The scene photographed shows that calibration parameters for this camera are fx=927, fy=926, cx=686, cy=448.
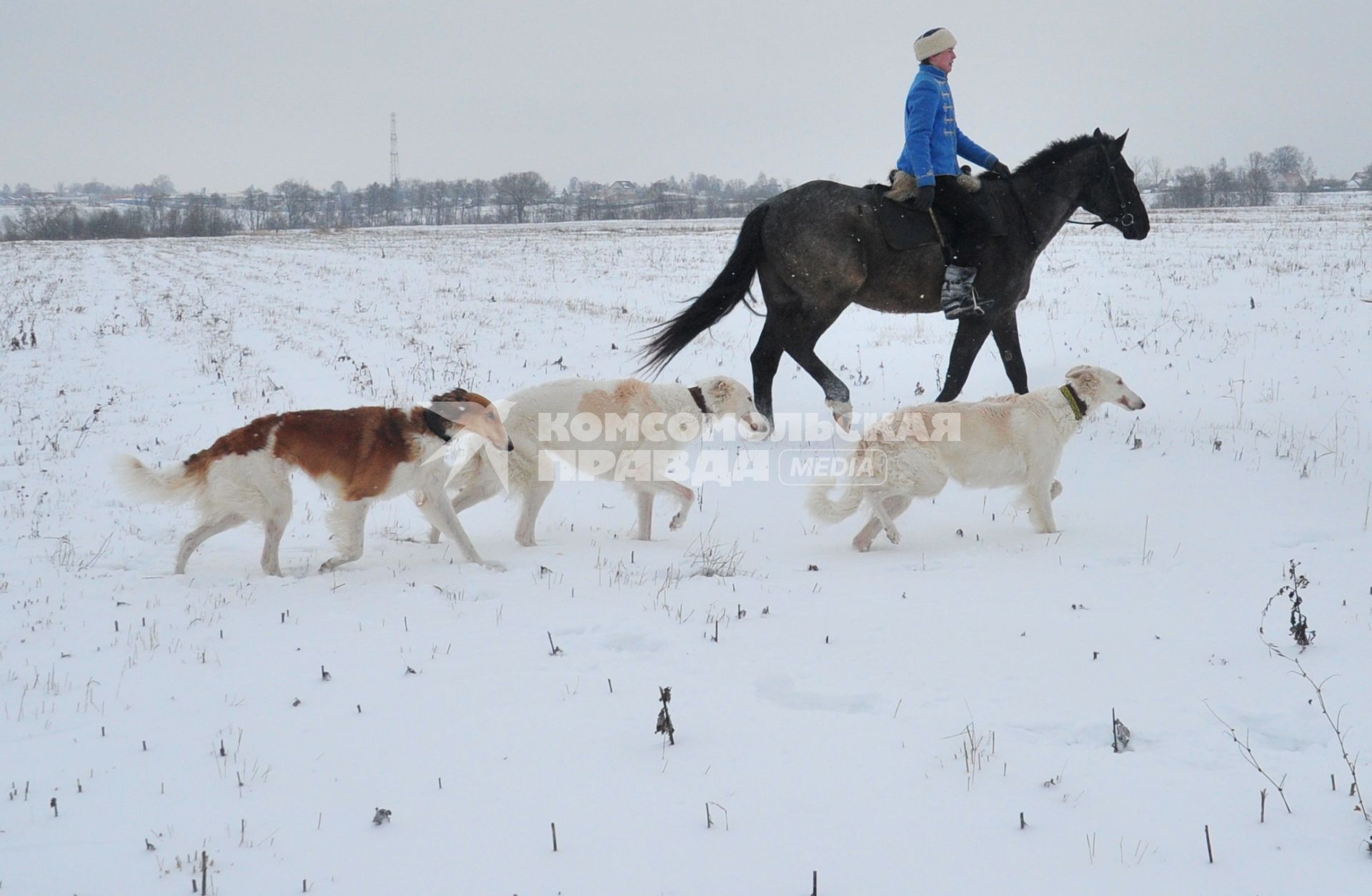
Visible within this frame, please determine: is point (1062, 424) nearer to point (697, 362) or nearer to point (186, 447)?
point (697, 362)

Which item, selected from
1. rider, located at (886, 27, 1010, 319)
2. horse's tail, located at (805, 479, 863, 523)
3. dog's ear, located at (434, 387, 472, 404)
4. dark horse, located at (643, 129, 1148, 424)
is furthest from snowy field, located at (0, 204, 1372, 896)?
rider, located at (886, 27, 1010, 319)

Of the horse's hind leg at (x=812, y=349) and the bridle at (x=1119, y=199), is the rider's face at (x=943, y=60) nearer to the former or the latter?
the bridle at (x=1119, y=199)

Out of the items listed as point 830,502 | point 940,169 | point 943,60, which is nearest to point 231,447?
point 830,502

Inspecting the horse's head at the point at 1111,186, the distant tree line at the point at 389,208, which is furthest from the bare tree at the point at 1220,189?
the horse's head at the point at 1111,186

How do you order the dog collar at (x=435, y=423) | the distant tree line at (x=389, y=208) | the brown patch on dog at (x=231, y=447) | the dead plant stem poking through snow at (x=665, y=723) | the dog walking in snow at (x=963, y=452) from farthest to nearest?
the distant tree line at (x=389, y=208), the dog walking in snow at (x=963, y=452), the dog collar at (x=435, y=423), the brown patch on dog at (x=231, y=447), the dead plant stem poking through snow at (x=665, y=723)

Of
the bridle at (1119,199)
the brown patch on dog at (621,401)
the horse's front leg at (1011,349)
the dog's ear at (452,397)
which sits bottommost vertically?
the brown patch on dog at (621,401)

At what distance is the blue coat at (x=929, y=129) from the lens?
8039 mm

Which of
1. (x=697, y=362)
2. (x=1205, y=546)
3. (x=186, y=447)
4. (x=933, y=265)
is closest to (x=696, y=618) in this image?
(x=1205, y=546)

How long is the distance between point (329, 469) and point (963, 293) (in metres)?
5.60

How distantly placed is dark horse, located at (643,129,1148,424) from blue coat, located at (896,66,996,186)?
0.52 metres

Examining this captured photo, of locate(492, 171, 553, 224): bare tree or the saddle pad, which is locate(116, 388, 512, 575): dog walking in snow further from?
locate(492, 171, 553, 224): bare tree

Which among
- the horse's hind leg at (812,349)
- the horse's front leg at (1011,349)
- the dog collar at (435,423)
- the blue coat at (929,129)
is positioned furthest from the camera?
the horse's hind leg at (812,349)

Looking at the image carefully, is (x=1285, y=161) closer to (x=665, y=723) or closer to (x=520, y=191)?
(x=520, y=191)

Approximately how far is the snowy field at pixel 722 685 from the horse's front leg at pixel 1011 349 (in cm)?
96
